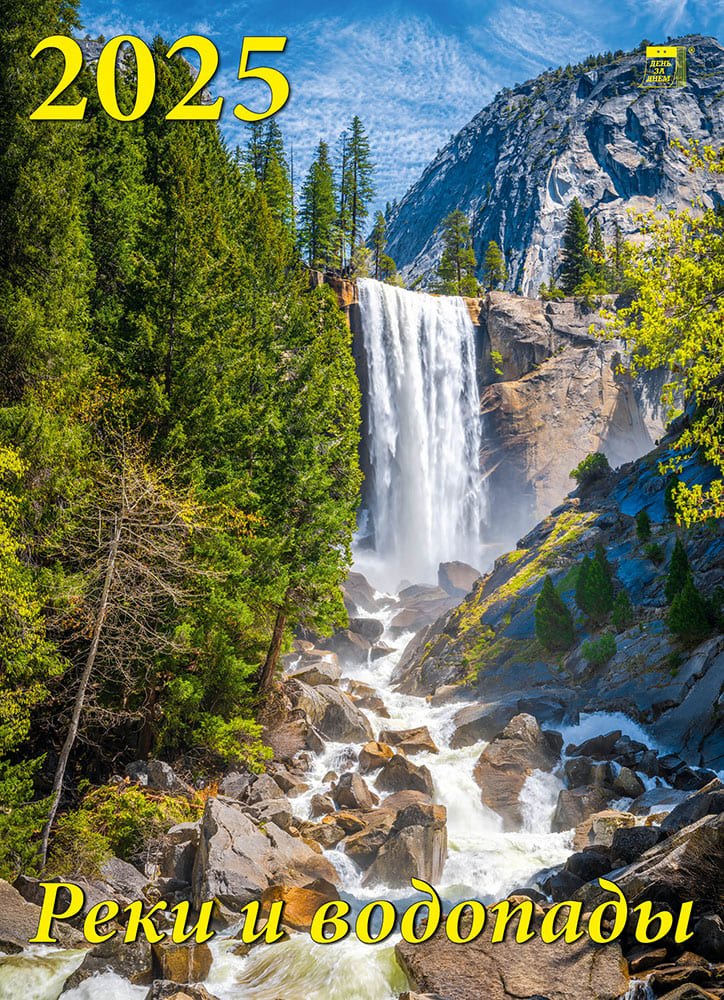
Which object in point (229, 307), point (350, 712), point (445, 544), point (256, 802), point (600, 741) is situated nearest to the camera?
point (256, 802)

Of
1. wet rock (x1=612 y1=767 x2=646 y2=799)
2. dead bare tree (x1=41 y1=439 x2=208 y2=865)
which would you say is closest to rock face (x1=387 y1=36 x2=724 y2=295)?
wet rock (x1=612 y1=767 x2=646 y2=799)

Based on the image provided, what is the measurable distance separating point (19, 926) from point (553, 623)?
22630 mm

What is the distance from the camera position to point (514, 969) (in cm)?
909

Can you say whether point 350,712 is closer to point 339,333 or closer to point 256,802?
point 256,802

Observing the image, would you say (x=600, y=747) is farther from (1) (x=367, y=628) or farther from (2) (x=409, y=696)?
(1) (x=367, y=628)

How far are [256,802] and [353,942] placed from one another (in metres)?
6.10

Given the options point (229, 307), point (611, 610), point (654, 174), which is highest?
point (654, 174)

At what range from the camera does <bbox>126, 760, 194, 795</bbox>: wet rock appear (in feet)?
52.9

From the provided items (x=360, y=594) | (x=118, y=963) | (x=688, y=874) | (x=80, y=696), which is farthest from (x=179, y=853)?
(x=360, y=594)

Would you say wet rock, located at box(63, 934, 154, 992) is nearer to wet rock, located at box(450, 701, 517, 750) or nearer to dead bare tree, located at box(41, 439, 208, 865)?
dead bare tree, located at box(41, 439, 208, 865)

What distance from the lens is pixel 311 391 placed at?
69.5 ft

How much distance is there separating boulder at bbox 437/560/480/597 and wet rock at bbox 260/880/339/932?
114 feet

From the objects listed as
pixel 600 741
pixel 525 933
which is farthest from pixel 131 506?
pixel 600 741

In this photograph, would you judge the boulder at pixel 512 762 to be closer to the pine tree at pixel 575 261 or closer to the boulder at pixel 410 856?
the boulder at pixel 410 856
